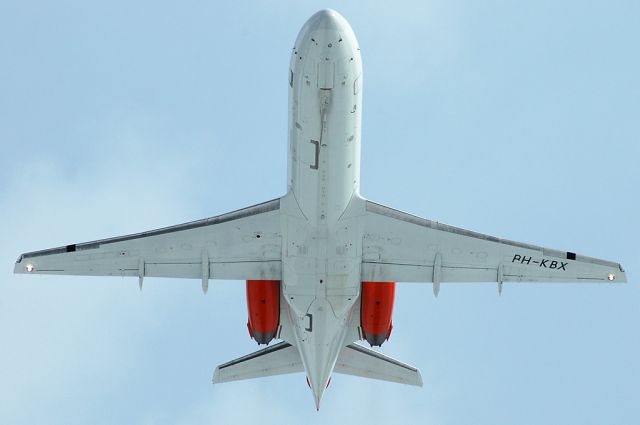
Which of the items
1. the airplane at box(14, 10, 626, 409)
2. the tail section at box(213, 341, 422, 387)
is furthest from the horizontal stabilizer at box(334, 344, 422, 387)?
the airplane at box(14, 10, 626, 409)

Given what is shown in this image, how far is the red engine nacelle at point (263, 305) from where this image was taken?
45.7 m

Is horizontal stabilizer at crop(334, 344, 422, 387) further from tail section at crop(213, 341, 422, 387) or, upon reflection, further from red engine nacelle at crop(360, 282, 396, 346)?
red engine nacelle at crop(360, 282, 396, 346)

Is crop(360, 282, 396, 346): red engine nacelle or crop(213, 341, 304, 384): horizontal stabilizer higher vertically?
crop(360, 282, 396, 346): red engine nacelle

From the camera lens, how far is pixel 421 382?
159 feet

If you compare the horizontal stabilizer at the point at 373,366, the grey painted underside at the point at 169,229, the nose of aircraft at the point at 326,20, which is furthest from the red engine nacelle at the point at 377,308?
the nose of aircraft at the point at 326,20

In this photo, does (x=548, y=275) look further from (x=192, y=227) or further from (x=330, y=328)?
(x=192, y=227)

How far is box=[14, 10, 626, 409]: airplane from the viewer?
42594mm

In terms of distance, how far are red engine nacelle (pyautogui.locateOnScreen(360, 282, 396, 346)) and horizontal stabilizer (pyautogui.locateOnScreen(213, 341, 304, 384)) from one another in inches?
159

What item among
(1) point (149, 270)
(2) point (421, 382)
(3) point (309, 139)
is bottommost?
(2) point (421, 382)

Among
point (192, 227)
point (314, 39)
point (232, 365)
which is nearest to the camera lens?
point (314, 39)

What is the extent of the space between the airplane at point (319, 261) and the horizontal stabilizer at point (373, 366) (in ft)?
5.22

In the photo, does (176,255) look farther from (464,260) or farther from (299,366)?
(464,260)

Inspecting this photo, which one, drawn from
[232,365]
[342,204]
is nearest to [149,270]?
[232,365]

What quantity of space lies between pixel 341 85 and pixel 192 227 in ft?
32.8
